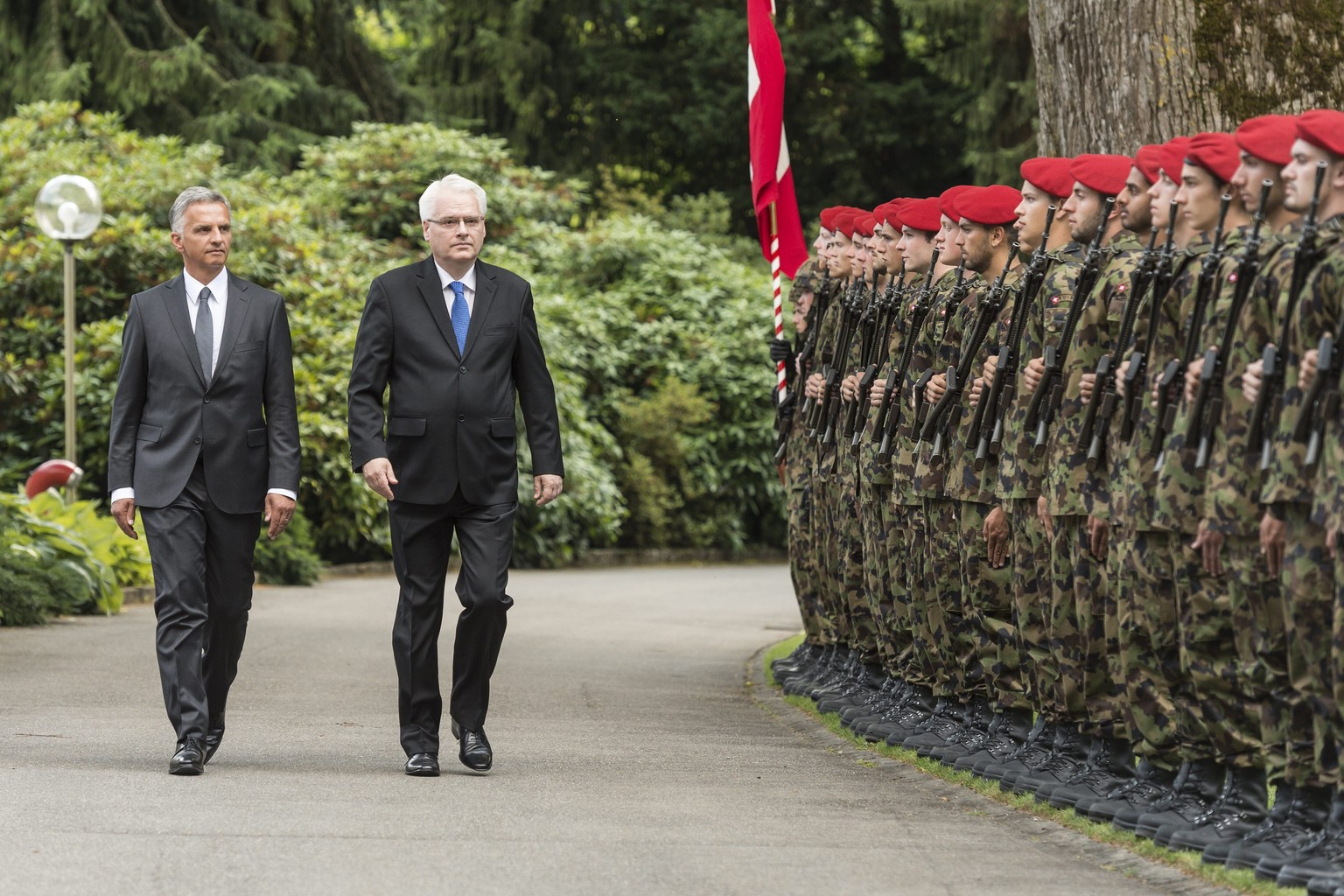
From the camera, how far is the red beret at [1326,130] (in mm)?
5941

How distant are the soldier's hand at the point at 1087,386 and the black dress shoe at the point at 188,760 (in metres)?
3.48

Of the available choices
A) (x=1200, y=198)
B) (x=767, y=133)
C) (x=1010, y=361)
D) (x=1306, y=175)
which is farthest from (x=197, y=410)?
(x=767, y=133)

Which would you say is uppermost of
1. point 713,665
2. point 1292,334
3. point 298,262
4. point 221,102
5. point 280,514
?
point 221,102

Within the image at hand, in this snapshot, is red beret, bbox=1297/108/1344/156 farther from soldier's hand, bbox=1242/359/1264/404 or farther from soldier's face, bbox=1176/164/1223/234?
soldier's face, bbox=1176/164/1223/234

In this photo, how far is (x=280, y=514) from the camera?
8.31 metres

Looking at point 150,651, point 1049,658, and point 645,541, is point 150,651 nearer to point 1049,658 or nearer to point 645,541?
point 1049,658

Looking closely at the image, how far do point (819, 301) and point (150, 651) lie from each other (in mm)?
4800

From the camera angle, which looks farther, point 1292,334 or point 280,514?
point 280,514

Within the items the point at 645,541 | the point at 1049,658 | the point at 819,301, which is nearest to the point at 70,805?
the point at 1049,658

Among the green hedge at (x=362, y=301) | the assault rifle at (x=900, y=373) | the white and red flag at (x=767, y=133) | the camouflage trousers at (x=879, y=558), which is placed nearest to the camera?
the assault rifle at (x=900, y=373)

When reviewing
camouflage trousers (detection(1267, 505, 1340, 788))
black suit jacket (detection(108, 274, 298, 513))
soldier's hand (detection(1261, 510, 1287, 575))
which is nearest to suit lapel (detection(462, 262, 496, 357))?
black suit jacket (detection(108, 274, 298, 513))

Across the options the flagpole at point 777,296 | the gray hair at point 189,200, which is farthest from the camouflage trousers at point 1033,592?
the flagpole at point 777,296

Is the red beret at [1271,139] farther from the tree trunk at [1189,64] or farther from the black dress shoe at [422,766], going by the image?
the tree trunk at [1189,64]

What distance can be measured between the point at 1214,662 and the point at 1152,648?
43 cm
